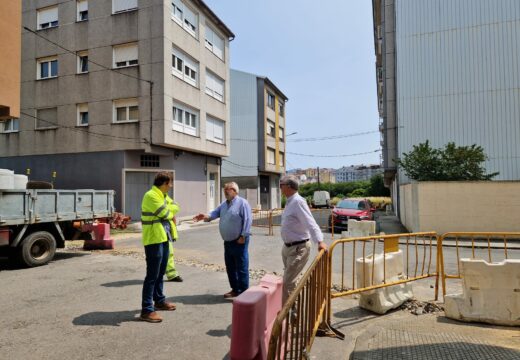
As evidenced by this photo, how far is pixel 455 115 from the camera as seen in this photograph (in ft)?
67.7

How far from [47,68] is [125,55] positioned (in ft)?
16.7

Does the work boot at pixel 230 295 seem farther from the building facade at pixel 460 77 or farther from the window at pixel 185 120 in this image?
the building facade at pixel 460 77

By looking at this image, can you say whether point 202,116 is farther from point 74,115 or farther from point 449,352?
point 449,352

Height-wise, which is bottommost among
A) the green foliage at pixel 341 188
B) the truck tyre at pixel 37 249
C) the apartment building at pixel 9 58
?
the truck tyre at pixel 37 249

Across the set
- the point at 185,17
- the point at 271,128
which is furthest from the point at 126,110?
the point at 271,128

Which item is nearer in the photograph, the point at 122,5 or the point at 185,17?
the point at 122,5

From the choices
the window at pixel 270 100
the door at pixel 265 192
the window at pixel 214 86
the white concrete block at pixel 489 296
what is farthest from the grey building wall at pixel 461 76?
the door at pixel 265 192

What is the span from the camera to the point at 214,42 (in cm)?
2556

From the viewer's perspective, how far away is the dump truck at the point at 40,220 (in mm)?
7660

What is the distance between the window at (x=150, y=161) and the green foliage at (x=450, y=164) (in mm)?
13464

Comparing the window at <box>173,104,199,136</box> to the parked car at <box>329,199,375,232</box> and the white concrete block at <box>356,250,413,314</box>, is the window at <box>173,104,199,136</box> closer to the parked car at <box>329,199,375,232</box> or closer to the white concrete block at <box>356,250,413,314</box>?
the parked car at <box>329,199,375,232</box>

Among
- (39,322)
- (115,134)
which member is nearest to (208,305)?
(39,322)

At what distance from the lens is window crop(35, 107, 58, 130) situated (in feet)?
68.2

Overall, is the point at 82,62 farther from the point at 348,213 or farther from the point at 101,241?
the point at 348,213
